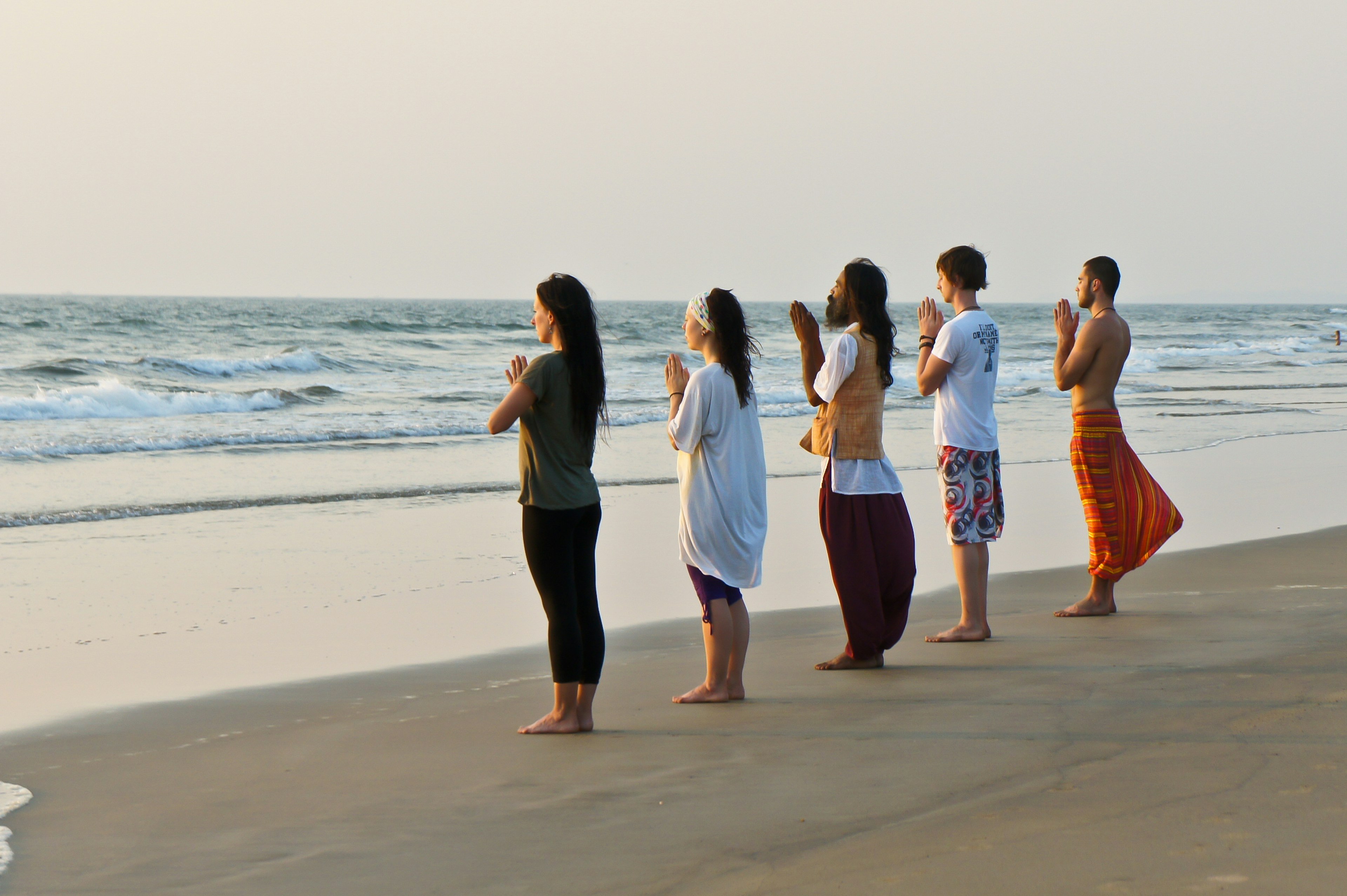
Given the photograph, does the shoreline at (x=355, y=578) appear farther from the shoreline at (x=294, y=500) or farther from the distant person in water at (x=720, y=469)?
the distant person in water at (x=720, y=469)

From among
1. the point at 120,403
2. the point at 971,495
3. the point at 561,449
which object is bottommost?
the point at 120,403

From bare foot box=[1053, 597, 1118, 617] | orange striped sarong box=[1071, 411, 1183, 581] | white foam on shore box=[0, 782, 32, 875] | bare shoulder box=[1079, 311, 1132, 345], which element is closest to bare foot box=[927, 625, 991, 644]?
bare foot box=[1053, 597, 1118, 617]

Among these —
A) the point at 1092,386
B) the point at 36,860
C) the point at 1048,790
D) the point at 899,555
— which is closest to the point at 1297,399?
the point at 1092,386

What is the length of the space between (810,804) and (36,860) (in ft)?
6.57

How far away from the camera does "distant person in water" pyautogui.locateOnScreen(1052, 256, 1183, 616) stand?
18.3 feet

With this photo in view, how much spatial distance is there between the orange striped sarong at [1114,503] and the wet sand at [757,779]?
0.49 m

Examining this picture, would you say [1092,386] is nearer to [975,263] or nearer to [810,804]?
[975,263]

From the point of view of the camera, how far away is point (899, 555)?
15.5 feet

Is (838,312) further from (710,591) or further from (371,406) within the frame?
(371,406)

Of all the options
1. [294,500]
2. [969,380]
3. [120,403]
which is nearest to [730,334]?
[969,380]

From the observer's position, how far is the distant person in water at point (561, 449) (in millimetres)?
3828

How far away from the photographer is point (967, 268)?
5.09 meters

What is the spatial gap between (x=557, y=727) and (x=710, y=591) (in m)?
0.73

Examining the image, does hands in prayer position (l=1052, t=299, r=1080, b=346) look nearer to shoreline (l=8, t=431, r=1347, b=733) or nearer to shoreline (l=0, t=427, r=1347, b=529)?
shoreline (l=8, t=431, r=1347, b=733)
